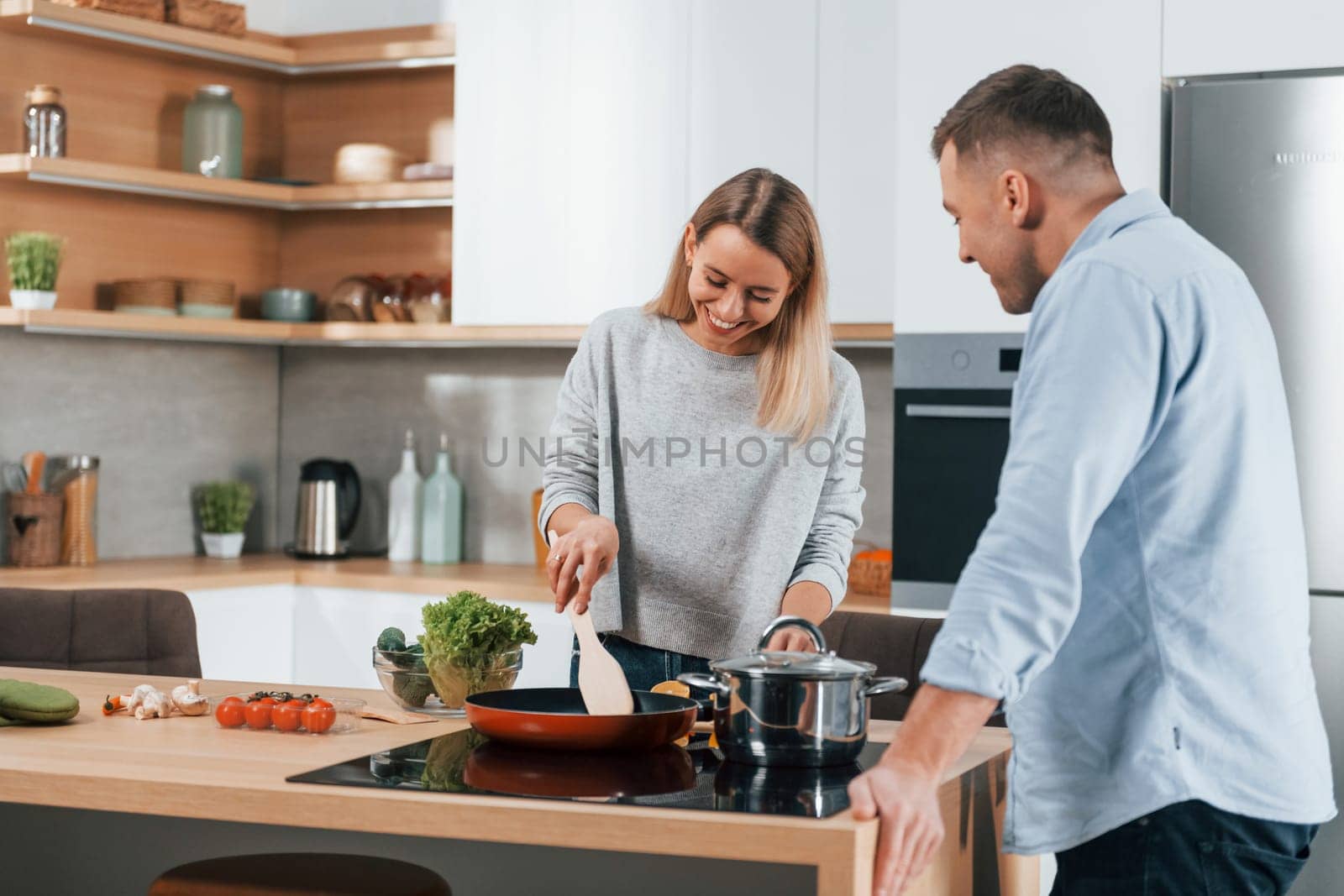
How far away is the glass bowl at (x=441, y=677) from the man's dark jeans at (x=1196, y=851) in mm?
740

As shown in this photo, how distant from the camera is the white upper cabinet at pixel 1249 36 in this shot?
2932 mm

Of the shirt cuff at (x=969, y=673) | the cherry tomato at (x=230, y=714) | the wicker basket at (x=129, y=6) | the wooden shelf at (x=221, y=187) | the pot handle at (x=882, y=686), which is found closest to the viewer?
the shirt cuff at (x=969, y=673)

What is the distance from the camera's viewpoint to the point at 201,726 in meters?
1.70

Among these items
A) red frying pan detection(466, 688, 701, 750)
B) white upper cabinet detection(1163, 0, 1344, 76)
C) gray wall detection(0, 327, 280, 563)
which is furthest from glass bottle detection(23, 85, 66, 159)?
red frying pan detection(466, 688, 701, 750)

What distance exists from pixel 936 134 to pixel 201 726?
100 centimetres

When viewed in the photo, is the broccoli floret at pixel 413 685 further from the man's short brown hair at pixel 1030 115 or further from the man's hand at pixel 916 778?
the man's short brown hair at pixel 1030 115

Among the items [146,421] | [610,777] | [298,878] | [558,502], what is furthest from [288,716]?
[146,421]

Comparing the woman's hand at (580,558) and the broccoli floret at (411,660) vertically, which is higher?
the woman's hand at (580,558)

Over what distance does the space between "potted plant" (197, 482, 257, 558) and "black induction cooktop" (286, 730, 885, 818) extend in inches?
111

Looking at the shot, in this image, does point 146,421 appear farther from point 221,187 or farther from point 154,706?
point 154,706

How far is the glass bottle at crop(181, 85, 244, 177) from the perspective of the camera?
4.06m

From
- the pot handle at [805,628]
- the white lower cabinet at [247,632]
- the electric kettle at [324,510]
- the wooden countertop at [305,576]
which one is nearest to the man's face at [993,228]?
the pot handle at [805,628]

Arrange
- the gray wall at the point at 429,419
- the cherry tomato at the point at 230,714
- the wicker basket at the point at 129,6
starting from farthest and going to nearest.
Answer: the gray wall at the point at 429,419 < the wicker basket at the point at 129,6 < the cherry tomato at the point at 230,714

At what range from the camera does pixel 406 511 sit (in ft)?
13.8
